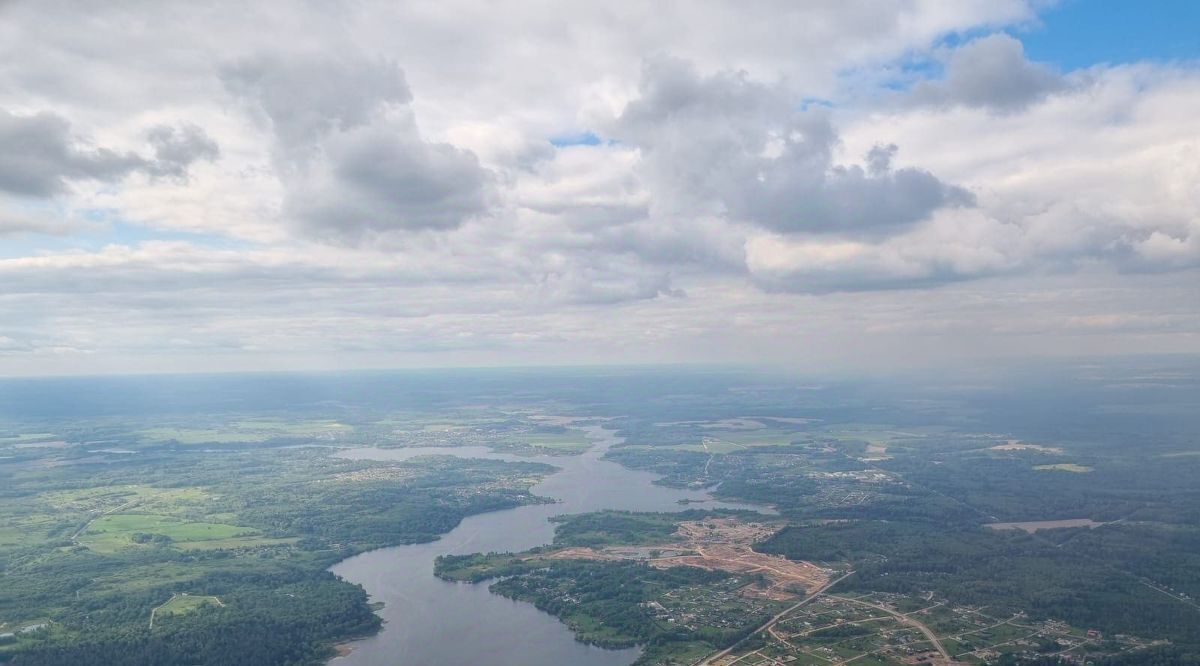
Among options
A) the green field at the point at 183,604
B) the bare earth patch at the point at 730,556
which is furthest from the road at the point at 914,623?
the green field at the point at 183,604

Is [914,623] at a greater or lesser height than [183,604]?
lesser

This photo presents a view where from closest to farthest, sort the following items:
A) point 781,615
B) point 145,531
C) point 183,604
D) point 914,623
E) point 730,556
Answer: point 914,623
point 781,615
point 183,604
point 730,556
point 145,531

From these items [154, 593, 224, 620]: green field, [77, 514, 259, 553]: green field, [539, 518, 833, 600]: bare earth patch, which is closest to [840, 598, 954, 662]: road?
[539, 518, 833, 600]: bare earth patch

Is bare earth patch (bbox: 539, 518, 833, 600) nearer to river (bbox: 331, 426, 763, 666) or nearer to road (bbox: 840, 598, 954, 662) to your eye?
road (bbox: 840, 598, 954, 662)

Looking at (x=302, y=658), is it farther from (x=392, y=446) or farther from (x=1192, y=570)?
(x=392, y=446)

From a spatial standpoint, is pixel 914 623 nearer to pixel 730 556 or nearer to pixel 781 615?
pixel 781 615

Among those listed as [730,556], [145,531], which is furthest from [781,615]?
[145,531]

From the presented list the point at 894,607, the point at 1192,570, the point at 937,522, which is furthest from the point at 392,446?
the point at 1192,570

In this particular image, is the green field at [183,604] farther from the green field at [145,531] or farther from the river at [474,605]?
the green field at [145,531]
